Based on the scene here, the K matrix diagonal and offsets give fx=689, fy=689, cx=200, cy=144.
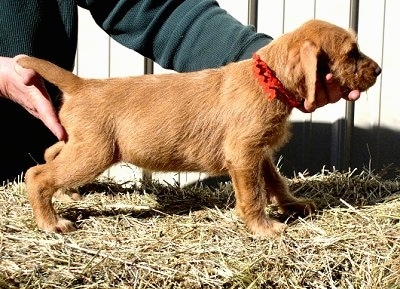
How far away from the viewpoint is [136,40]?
4.31m

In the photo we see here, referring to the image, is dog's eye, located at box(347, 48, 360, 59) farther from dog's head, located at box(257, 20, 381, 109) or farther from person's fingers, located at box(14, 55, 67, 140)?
person's fingers, located at box(14, 55, 67, 140)

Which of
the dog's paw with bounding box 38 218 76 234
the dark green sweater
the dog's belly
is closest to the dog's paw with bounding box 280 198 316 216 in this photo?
the dog's belly

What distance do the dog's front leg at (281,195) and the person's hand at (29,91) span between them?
1087 millimetres

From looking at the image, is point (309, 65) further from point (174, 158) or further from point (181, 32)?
point (181, 32)

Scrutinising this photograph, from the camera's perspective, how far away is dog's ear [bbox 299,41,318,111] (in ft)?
10.5

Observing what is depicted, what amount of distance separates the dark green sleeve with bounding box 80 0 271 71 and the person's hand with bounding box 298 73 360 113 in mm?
693

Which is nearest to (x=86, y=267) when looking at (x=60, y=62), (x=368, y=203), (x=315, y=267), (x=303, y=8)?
(x=315, y=267)

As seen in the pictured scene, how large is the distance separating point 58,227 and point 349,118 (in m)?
2.62

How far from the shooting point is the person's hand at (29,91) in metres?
3.38

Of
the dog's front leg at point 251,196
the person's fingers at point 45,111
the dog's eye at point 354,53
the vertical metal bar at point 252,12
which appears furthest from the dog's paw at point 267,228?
the vertical metal bar at point 252,12

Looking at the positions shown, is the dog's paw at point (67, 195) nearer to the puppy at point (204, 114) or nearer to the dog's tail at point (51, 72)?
the puppy at point (204, 114)

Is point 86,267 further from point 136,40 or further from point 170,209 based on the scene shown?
point 136,40

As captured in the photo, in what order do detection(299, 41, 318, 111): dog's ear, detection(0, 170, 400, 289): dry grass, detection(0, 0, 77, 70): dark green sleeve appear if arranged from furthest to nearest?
detection(0, 0, 77, 70): dark green sleeve
detection(299, 41, 318, 111): dog's ear
detection(0, 170, 400, 289): dry grass

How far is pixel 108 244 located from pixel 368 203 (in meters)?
1.51
